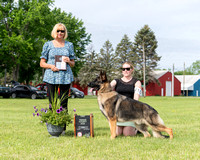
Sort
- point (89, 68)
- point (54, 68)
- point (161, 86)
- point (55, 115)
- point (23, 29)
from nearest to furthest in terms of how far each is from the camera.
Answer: point (55, 115) < point (54, 68) < point (23, 29) < point (89, 68) < point (161, 86)

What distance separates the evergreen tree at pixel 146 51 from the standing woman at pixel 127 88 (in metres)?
50.5

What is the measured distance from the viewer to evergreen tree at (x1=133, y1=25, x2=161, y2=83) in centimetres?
5809

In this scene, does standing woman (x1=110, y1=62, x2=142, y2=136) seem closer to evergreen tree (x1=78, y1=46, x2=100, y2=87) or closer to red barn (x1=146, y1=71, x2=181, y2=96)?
evergreen tree (x1=78, y1=46, x2=100, y2=87)

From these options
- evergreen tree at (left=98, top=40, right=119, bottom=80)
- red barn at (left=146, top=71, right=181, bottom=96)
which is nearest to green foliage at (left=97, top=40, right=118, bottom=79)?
evergreen tree at (left=98, top=40, right=119, bottom=80)

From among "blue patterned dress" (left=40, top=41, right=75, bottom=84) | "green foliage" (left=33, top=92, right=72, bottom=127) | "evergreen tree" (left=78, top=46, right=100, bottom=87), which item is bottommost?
"green foliage" (left=33, top=92, right=72, bottom=127)

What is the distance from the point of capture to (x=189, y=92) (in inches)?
3000

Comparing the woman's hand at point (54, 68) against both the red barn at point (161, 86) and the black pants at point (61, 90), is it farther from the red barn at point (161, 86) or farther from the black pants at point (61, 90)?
the red barn at point (161, 86)

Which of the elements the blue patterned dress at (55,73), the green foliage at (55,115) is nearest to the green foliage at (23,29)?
the blue patterned dress at (55,73)

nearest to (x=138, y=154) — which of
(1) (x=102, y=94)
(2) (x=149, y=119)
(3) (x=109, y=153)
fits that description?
(3) (x=109, y=153)

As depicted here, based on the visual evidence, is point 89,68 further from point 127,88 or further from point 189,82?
point 127,88

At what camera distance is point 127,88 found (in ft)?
22.7

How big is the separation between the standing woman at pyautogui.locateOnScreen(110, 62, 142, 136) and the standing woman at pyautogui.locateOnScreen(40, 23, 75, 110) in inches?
50.8

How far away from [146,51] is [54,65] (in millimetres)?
56596

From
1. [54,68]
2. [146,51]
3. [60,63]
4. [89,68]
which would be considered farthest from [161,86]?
[54,68]
